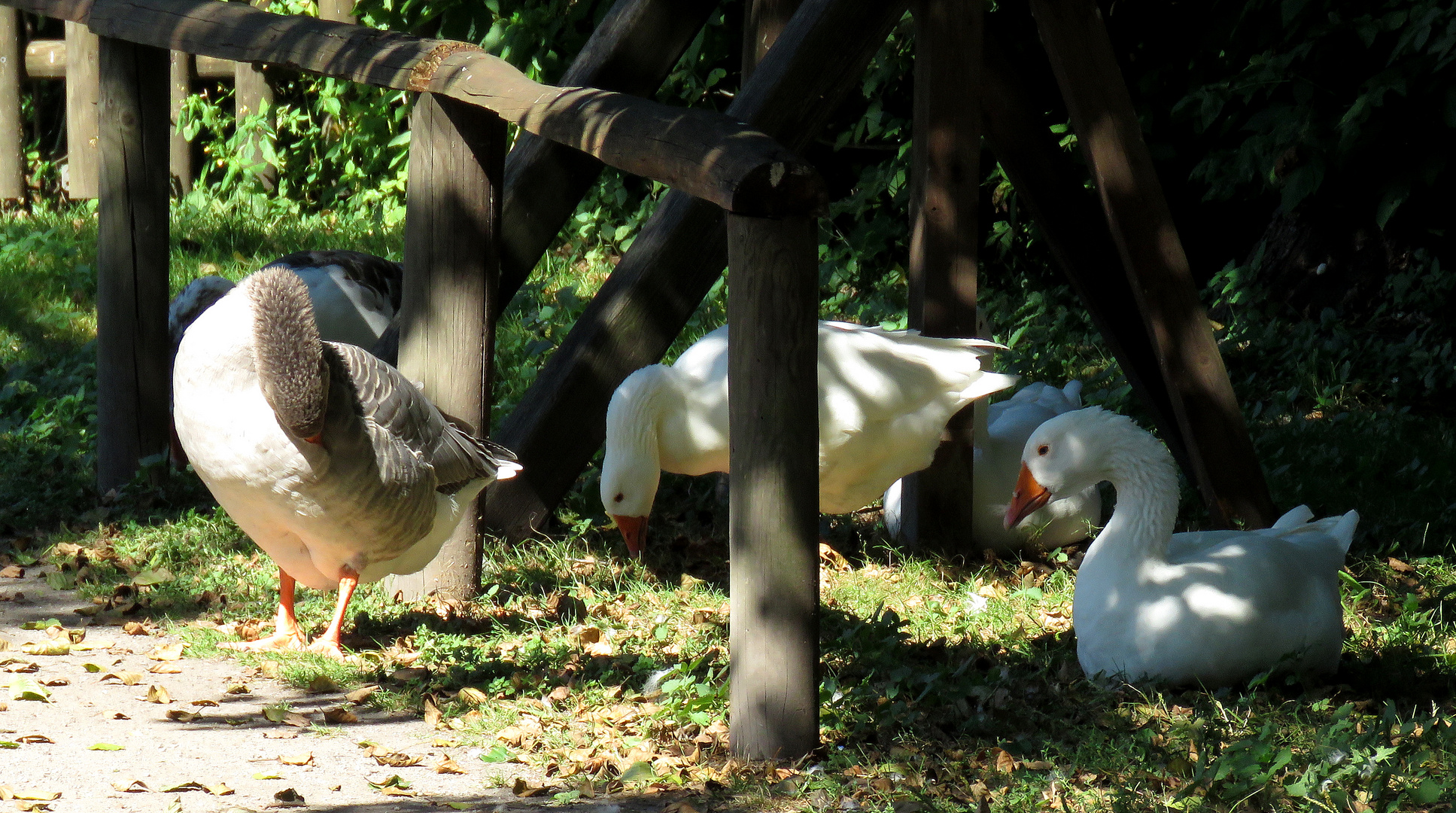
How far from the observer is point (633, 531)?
473 centimetres

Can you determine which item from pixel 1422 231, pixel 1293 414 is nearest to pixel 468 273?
pixel 1293 414

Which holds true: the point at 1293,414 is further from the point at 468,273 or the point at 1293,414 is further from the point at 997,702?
the point at 468,273

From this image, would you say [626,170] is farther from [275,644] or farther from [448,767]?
[275,644]

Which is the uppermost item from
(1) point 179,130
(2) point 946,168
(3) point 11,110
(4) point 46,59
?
(4) point 46,59

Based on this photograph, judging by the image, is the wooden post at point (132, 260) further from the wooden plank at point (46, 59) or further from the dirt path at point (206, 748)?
the wooden plank at point (46, 59)

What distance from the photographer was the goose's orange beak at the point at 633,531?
4.70 m

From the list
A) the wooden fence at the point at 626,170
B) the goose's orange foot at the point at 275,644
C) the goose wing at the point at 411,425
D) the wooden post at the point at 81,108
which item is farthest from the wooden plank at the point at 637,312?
the wooden post at the point at 81,108

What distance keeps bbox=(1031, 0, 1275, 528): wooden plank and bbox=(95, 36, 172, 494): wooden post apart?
3.59 meters

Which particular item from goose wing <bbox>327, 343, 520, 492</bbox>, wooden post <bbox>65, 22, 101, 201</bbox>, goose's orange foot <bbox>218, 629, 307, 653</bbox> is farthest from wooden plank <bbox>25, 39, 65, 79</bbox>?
goose's orange foot <bbox>218, 629, 307, 653</bbox>

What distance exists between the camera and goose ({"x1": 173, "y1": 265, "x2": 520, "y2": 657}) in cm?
349

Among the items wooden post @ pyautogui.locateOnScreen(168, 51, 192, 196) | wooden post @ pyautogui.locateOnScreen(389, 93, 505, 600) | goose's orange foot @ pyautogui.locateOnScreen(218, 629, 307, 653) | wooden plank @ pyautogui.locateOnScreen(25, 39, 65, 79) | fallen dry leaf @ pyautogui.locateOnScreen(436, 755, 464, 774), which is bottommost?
fallen dry leaf @ pyautogui.locateOnScreen(436, 755, 464, 774)

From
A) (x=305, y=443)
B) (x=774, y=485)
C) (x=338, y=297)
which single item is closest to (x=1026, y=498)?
(x=774, y=485)

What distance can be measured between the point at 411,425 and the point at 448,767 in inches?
46.6

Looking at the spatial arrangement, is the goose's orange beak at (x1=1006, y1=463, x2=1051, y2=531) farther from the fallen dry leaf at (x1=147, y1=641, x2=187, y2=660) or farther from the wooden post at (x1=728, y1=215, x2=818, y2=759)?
the fallen dry leaf at (x1=147, y1=641, x2=187, y2=660)
